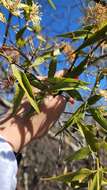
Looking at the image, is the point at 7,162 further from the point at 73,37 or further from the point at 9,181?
the point at 73,37

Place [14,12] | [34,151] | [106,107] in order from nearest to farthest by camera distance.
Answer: [14,12]
[106,107]
[34,151]

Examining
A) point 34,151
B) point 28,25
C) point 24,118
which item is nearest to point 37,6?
point 28,25

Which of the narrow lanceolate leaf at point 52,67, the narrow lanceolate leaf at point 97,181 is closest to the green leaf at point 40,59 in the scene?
the narrow lanceolate leaf at point 52,67

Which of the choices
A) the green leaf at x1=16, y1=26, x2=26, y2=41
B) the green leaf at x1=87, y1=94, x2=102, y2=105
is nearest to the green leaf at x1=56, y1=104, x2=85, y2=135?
the green leaf at x1=87, y1=94, x2=102, y2=105

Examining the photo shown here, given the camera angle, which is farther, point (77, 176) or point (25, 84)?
point (77, 176)

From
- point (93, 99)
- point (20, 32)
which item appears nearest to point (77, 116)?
point (93, 99)

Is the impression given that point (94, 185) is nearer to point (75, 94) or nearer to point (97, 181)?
point (97, 181)

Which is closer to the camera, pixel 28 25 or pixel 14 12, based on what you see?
pixel 14 12
